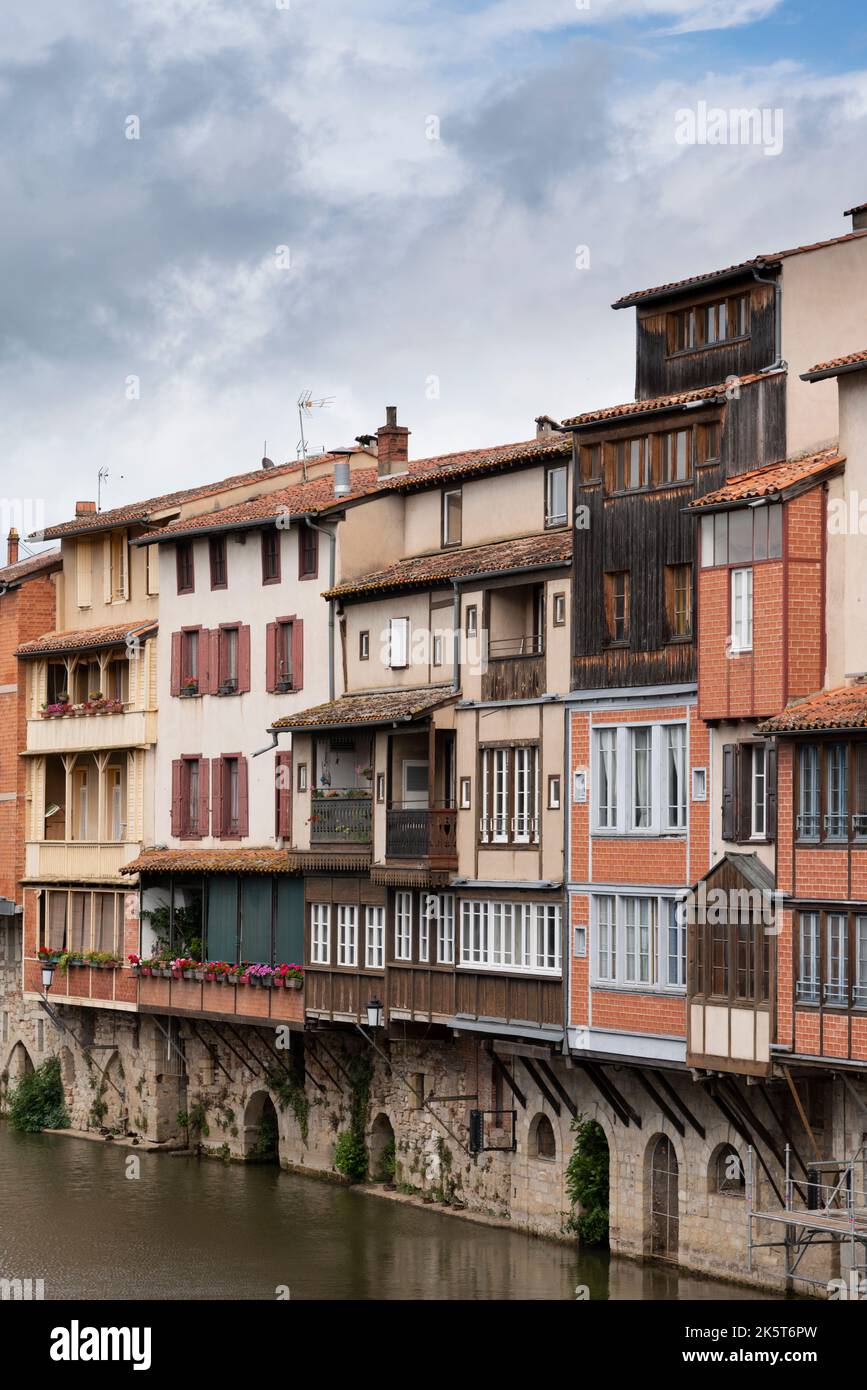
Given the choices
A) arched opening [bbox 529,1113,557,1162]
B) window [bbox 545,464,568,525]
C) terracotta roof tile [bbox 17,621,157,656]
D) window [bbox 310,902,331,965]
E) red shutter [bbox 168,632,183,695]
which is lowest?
arched opening [bbox 529,1113,557,1162]

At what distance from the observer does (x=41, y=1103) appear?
6769 centimetres

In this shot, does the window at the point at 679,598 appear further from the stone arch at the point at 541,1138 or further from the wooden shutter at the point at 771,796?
the stone arch at the point at 541,1138

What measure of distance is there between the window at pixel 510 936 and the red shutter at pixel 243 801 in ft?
35.9

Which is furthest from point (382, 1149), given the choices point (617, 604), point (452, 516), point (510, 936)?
point (617, 604)

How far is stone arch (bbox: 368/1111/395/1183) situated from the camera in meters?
53.8

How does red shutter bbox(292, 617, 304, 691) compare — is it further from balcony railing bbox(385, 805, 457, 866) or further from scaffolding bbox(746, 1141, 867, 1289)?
scaffolding bbox(746, 1141, 867, 1289)

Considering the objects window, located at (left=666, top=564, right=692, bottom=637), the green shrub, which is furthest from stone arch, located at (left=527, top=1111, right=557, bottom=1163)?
the green shrub

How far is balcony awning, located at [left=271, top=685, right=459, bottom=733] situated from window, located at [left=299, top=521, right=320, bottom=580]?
3.12 metres

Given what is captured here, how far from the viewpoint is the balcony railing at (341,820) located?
5153cm

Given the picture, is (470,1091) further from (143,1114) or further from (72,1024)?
(72,1024)

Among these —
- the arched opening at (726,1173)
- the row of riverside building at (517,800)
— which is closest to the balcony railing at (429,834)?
the row of riverside building at (517,800)

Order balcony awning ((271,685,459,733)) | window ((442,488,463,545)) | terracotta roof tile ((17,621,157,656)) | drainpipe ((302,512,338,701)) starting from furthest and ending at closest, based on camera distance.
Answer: terracotta roof tile ((17,621,157,656))
drainpipe ((302,512,338,701))
window ((442,488,463,545))
balcony awning ((271,685,459,733))
